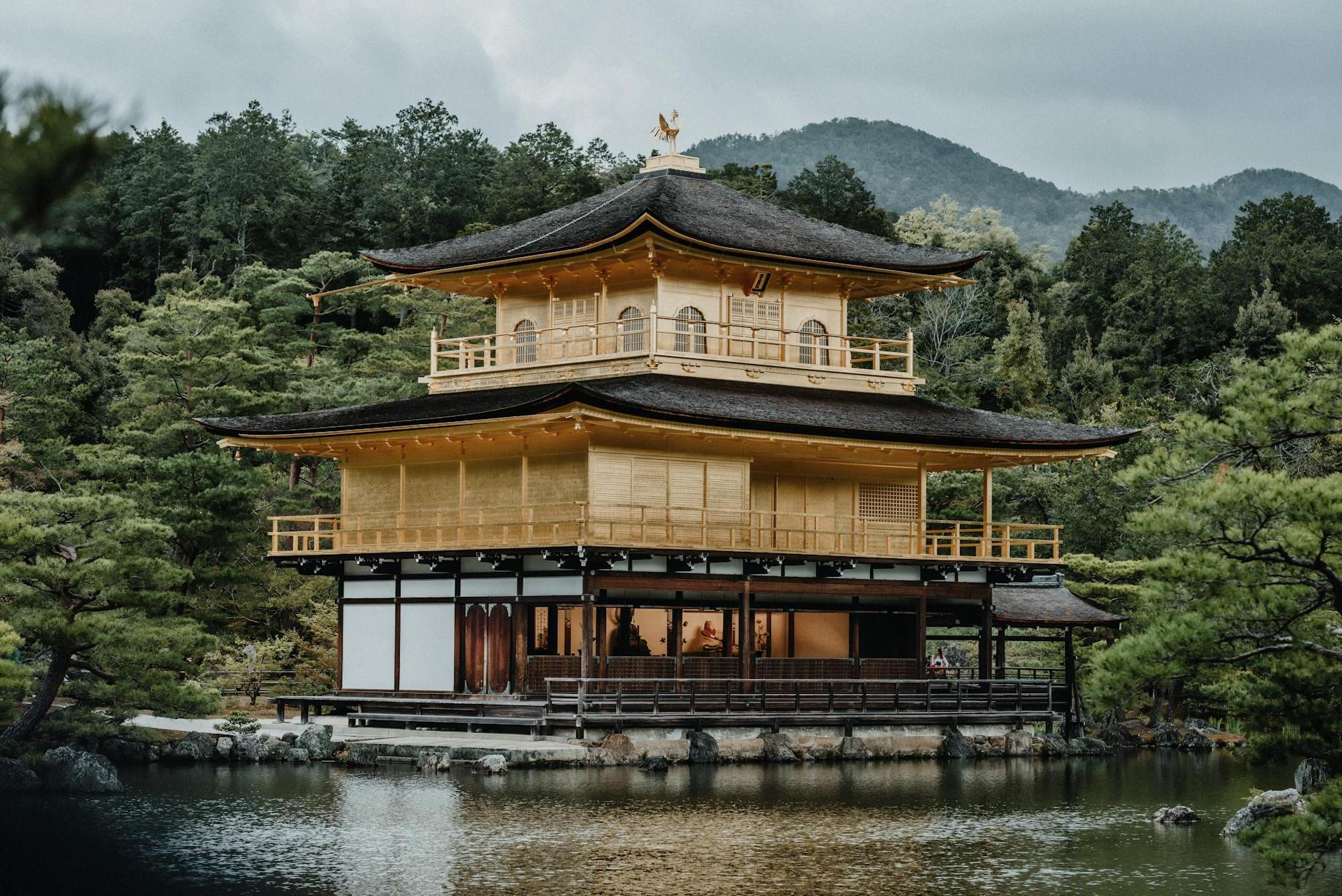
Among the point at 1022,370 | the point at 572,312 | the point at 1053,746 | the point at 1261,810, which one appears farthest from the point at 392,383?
the point at 1261,810

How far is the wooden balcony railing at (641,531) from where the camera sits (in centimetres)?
3062

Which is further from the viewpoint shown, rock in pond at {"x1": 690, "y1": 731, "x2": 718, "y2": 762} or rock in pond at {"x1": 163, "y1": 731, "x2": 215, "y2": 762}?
rock in pond at {"x1": 690, "y1": 731, "x2": 718, "y2": 762}

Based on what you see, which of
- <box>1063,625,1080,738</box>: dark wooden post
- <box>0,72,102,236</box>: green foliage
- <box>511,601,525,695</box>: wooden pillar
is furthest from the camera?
<box>1063,625,1080,738</box>: dark wooden post

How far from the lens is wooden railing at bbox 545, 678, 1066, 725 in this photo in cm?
2938

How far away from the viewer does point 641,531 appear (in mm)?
30984

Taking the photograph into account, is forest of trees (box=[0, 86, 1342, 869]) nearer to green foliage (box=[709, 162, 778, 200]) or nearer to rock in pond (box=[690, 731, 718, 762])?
green foliage (box=[709, 162, 778, 200])

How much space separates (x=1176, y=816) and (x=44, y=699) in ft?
56.5

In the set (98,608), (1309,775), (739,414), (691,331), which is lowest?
(1309,775)

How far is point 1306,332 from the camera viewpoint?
14.4 m

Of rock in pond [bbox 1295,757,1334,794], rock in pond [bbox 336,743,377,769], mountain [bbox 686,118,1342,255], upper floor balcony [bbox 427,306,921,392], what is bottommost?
rock in pond [bbox 336,743,377,769]

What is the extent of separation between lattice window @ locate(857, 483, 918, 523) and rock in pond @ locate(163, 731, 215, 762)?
1445 centimetres

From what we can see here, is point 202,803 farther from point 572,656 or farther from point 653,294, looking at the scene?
point 653,294

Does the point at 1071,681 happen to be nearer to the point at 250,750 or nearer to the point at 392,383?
the point at 250,750

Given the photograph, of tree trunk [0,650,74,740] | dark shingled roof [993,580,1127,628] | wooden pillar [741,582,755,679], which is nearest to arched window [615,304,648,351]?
wooden pillar [741,582,755,679]
